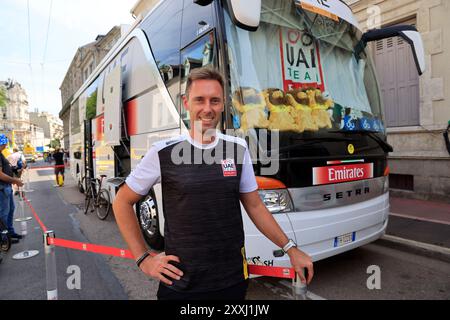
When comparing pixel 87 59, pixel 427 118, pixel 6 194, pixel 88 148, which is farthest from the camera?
pixel 87 59

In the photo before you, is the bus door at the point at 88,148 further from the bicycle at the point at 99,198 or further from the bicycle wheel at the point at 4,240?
the bicycle wheel at the point at 4,240

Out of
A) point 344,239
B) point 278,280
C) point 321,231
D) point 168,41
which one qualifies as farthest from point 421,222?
point 168,41

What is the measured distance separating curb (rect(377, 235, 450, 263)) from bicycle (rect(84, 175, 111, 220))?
213 inches

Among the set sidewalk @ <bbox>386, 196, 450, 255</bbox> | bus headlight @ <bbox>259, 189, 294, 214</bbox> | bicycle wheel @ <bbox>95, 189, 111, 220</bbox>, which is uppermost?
bus headlight @ <bbox>259, 189, 294, 214</bbox>

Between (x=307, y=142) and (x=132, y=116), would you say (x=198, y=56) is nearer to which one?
(x=307, y=142)

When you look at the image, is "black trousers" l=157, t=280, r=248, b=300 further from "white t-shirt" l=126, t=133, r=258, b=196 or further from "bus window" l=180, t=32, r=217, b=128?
"bus window" l=180, t=32, r=217, b=128

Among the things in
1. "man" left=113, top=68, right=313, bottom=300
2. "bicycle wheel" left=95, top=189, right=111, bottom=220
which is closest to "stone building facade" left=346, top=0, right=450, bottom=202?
"bicycle wheel" left=95, top=189, right=111, bottom=220

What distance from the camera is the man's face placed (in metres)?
1.58

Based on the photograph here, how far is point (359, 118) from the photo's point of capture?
363 cm

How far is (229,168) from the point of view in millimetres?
1600

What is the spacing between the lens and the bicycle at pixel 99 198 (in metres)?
7.09

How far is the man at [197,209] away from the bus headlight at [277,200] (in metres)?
1.24

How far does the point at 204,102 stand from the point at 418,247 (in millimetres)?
4440
